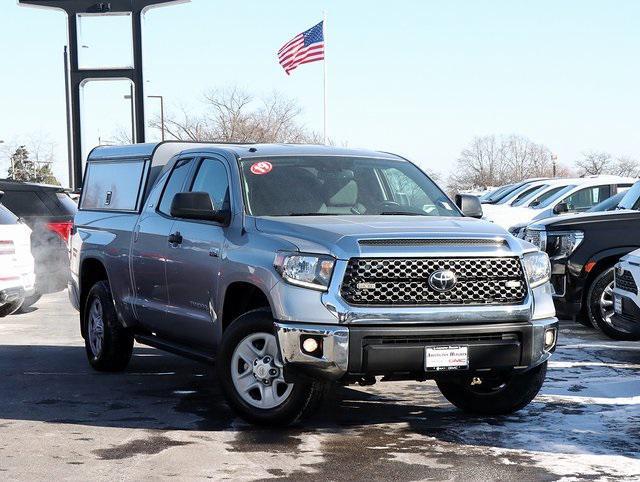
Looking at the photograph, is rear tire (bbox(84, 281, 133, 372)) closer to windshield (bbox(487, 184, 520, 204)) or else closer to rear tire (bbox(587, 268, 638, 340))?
rear tire (bbox(587, 268, 638, 340))

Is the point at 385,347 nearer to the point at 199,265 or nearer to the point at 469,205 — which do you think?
the point at 199,265

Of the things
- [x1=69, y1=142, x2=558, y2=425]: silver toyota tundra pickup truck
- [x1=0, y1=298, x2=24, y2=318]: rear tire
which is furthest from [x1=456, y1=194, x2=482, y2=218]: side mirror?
[x1=0, y1=298, x2=24, y2=318]: rear tire

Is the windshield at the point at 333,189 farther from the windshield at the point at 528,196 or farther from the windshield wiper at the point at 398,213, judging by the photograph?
the windshield at the point at 528,196

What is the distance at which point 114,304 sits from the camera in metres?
9.90

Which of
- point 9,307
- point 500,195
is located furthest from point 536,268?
point 500,195

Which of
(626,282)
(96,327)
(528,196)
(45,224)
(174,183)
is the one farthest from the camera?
(528,196)

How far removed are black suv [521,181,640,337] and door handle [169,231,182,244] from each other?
17.6ft

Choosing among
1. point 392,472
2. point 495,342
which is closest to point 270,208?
point 495,342

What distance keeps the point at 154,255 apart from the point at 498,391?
113 inches

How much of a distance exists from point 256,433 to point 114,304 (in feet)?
9.79

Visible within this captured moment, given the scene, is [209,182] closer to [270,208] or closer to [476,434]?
[270,208]

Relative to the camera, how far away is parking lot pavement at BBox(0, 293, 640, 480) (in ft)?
20.7

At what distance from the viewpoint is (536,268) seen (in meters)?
7.59

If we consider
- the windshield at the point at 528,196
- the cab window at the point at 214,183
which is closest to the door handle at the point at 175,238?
the cab window at the point at 214,183
